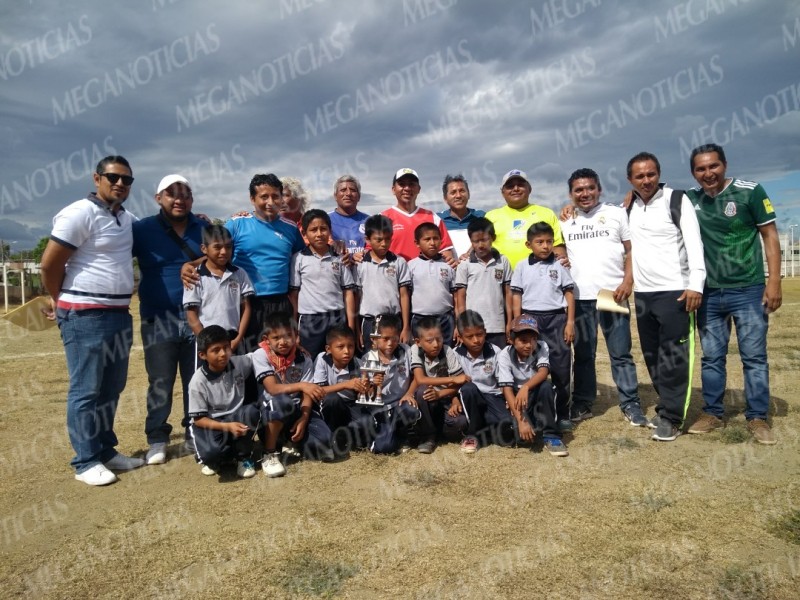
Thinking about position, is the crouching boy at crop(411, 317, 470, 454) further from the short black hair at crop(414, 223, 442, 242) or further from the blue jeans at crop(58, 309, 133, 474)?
the blue jeans at crop(58, 309, 133, 474)

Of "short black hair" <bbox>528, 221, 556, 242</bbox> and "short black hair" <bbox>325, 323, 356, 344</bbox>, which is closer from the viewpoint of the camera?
"short black hair" <bbox>325, 323, 356, 344</bbox>

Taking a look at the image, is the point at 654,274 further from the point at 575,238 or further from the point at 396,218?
the point at 396,218

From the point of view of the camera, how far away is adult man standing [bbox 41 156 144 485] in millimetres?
3867

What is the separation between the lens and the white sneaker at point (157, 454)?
4430mm

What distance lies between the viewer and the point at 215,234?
440 centimetres

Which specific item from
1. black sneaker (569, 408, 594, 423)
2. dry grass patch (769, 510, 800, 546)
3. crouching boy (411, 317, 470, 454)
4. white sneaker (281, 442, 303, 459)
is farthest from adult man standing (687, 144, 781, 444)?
white sneaker (281, 442, 303, 459)

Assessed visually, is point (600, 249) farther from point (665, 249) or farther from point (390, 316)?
point (390, 316)

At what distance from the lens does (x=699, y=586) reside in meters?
2.51

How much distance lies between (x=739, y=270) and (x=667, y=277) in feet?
1.85

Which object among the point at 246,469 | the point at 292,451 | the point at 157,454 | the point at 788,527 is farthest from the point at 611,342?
the point at 157,454

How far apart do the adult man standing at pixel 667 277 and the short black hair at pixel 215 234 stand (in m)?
3.61

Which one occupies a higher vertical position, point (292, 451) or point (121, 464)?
point (121, 464)

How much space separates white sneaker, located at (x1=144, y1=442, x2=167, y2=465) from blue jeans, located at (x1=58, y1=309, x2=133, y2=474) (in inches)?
14.9

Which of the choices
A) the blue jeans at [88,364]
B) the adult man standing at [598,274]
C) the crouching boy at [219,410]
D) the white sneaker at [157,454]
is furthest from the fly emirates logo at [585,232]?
the white sneaker at [157,454]
